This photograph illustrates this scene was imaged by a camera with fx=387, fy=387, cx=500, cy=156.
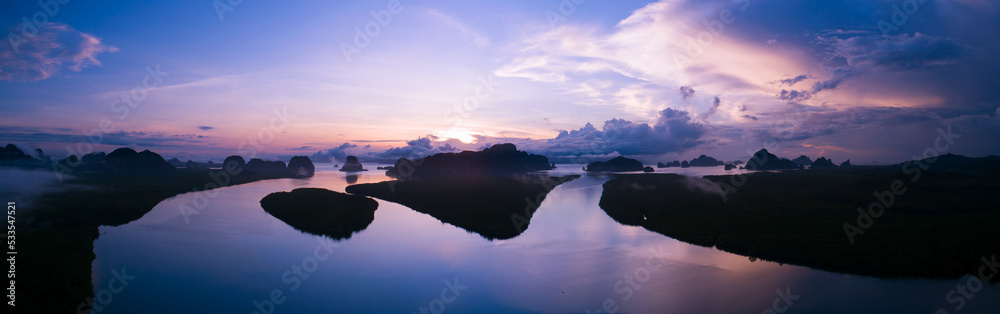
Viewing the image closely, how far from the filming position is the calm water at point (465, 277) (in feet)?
57.4

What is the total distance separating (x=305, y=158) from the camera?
168250 mm

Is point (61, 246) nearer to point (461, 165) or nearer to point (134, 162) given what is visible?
point (461, 165)

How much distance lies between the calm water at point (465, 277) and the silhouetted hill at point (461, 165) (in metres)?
102

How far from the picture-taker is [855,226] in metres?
29.9

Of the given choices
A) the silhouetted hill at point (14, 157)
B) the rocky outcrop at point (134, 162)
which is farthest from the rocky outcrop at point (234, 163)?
the silhouetted hill at point (14, 157)

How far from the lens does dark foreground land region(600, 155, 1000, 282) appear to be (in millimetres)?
22159

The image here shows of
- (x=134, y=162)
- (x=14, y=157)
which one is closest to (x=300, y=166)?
(x=134, y=162)

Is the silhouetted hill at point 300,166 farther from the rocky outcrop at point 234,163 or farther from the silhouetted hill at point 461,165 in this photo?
the silhouetted hill at point 461,165

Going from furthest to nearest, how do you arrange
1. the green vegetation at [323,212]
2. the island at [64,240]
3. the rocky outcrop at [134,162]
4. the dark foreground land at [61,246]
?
the rocky outcrop at [134,162], the green vegetation at [323,212], the island at [64,240], the dark foreground land at [61,246]

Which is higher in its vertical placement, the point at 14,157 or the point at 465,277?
the point at 14,157

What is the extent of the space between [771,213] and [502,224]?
25473mm

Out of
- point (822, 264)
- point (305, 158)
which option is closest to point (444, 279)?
point (822, 264)

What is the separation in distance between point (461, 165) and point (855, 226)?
129370 millimetres

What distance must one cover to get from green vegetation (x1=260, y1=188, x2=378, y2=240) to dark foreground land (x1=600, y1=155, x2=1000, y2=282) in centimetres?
2690
